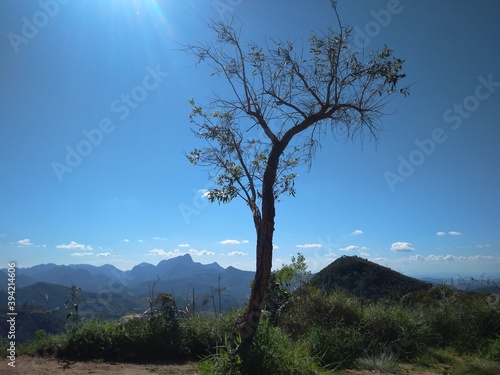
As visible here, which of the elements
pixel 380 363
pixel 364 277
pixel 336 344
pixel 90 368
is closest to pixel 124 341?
pixel 90 368

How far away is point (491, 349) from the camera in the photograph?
7.14m

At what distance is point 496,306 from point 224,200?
6.97 metres

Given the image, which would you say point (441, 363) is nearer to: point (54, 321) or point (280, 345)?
point (280, 345)

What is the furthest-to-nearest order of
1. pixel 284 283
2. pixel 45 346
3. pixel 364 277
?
1. pixel 364 277
2. pixel 284 283
3. pixel 45 346

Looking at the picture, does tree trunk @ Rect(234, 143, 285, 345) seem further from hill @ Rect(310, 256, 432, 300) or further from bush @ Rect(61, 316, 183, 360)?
→ hill @ Rect(310, 256, 432, 300)

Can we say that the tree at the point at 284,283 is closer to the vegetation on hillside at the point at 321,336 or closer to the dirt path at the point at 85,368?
the vegetation on hillside at the point at 321,336

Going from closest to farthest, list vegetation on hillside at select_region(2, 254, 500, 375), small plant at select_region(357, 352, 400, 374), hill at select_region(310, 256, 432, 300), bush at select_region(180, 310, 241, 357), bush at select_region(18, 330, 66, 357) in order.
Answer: small plant at select_region(357, 352, 400, 374)
vegetation on hillside at select_region(2, 254, 500, 375)
bush at select_region(18, 330, 66, 357)
bush at select_region(180, 310, 241, 357)
hill at select_region(310, 256, 432, 300)

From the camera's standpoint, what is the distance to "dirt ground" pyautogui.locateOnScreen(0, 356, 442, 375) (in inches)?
229

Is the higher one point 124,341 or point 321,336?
point 321,336

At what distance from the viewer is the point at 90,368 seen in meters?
6.12

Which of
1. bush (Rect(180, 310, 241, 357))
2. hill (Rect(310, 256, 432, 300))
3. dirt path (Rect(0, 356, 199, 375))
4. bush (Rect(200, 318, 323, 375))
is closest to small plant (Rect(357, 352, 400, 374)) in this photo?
bush (Rect(200, 318, 323, 375))

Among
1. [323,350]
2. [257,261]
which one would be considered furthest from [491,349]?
[257,261]

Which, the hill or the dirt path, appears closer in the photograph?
the dirt path

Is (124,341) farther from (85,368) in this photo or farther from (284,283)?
(284,283)
